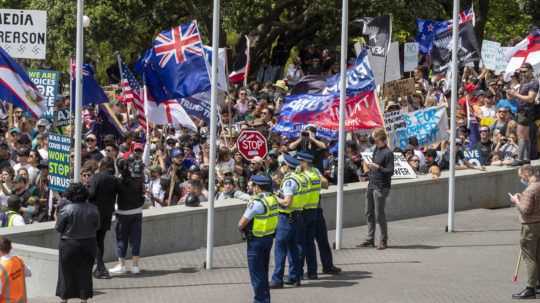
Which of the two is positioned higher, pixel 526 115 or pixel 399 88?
pixel 399 88

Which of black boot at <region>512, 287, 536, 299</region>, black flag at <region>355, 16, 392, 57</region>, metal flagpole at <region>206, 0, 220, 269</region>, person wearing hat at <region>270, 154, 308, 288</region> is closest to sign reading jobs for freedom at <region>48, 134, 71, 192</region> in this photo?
metal flagpole at <region>206, 0, 220, 269</region>

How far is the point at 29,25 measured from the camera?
2172cm

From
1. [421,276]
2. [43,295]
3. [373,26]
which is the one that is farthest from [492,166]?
[43,295]

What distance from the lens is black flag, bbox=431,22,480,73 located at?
906 inches

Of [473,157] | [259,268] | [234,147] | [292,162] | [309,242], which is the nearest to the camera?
[259,268]

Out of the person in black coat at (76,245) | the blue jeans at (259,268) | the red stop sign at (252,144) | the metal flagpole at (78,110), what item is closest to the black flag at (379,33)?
the red stop sign at (252,144)

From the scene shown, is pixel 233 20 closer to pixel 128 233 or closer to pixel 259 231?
pixel 128 233

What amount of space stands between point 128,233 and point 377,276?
3.36m

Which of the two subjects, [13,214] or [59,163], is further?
[13,214]

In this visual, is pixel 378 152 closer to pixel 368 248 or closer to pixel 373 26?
pixel 368 248

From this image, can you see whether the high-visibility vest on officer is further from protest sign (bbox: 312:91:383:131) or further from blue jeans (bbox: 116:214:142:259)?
protest sign (bbox: 312:91:383:131)

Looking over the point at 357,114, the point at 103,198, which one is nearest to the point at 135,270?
the point at 103,198

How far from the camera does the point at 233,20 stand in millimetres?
39188

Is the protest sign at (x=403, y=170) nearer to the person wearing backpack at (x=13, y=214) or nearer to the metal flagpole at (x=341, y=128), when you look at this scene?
the metal flagpole at (x=341, y=128)
